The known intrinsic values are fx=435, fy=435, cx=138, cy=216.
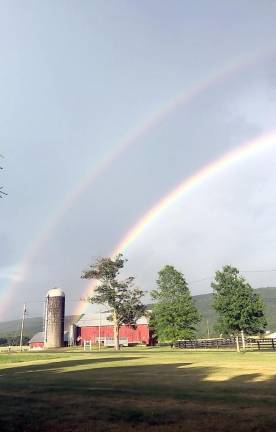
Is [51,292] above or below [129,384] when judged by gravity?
above

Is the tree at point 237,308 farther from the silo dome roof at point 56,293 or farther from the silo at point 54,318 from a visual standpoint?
the silo dome roof at point 56,293

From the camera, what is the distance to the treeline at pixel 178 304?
52344 millimetres

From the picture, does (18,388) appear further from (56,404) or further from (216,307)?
(216,307)

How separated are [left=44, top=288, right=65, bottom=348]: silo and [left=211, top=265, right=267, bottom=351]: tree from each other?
92174mm

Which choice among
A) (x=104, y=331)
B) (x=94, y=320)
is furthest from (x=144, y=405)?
(x=94, y=320)

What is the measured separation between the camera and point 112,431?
33.0 feet

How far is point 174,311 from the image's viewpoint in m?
64.6

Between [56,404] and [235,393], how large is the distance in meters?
6.16

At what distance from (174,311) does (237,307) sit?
14653 mm

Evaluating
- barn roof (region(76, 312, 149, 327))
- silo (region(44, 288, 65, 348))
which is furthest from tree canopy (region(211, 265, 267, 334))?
silo (region(44, 288, 65, 348))

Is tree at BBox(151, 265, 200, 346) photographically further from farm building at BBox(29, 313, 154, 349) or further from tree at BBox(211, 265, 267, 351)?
farm building at BBox(29, 313, 154, 349)

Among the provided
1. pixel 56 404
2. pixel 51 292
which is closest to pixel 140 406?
pixel 56 404

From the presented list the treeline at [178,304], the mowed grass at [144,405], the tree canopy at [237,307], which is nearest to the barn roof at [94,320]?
the treeline at [178,304]

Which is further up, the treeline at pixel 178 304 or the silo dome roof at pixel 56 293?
the silo dome roof at pixel 56 293
